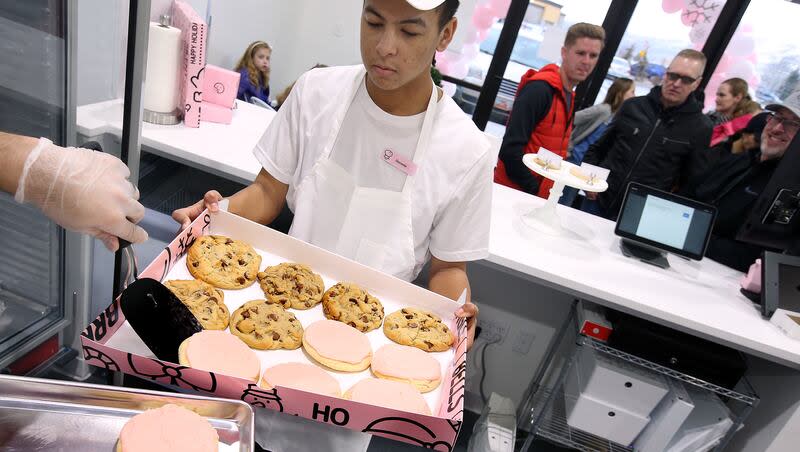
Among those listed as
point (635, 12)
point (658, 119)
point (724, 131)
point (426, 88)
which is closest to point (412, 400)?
point (426, 88)

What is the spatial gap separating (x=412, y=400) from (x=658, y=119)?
326cm

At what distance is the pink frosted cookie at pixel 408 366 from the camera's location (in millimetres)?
1064

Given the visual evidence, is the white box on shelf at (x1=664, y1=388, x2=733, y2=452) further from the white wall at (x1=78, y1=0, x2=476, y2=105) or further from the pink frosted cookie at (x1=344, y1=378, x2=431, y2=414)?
the white wall at (x1=78, y1=0, x2=476, y2=105)

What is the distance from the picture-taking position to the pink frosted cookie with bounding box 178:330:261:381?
834 millimetres

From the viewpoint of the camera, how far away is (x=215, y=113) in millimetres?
2293

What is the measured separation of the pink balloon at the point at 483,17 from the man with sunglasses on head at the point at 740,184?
10.9 feet

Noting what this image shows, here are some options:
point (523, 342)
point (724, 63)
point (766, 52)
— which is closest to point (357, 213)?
point (523, 342)

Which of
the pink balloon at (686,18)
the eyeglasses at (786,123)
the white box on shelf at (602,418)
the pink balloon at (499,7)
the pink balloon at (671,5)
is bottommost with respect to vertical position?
the white box on shelf at (602,418)

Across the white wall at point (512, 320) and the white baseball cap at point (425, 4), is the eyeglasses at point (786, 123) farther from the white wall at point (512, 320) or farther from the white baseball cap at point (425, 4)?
the white baseball cap at point (425, 4)

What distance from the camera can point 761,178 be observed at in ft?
9.62

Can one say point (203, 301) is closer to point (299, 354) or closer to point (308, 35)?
point (299, 354)

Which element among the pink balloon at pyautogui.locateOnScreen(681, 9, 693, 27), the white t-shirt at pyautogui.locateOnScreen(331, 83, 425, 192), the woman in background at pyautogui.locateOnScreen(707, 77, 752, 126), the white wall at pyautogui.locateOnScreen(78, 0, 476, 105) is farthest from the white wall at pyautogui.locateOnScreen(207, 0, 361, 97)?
the white t-shirt at pyautogui.locateOnScreen(331, 83, 425, 192)

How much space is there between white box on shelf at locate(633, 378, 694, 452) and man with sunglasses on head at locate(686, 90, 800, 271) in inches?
35.0

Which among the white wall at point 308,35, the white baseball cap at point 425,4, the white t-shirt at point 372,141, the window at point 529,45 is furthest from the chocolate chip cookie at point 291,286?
the window at point 529,45
